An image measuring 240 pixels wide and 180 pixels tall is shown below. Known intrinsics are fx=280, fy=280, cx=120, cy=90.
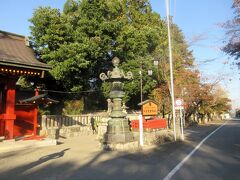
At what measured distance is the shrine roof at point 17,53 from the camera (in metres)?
14.1

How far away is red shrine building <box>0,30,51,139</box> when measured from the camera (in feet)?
47.1

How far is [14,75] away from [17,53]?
2108mm

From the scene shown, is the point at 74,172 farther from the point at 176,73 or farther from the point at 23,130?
the point at 176,73

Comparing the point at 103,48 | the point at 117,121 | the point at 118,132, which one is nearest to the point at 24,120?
the point at 117,121

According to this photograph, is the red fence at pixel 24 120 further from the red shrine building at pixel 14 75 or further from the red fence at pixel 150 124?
the red fence at pixel 150 124

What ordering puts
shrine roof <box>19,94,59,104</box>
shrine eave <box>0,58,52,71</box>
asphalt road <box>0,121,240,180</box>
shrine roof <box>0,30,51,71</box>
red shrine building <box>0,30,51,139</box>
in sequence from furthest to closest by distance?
shrine roof <box>19,94,59,104</box> → red shrine building <box>0,30,51,139</box> → shrine roof <box>0,30,51,71</box> → shrine eave <box>0,58,52,71</box> → asphalt road <box>0,121,240,180</box>

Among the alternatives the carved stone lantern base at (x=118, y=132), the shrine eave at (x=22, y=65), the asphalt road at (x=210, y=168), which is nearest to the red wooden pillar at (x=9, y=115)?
the shrine eave at (x=22, y=65)

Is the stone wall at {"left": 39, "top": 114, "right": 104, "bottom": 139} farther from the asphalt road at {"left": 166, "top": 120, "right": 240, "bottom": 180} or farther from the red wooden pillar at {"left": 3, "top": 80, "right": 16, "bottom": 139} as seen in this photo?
the asphalt road at {"left": 166, "top": 120, "right": 240, "bottom": 180}

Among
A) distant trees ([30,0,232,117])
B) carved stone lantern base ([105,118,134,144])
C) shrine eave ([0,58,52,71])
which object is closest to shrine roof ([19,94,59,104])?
shrine eave ([0,58,52,71])

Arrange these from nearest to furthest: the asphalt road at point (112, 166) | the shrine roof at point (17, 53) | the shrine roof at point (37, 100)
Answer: the asphalt road at point (112, 166)
the shrine roof at point (17, 53)
the shrine roof at point (37, 100)

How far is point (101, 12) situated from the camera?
25.6 meters

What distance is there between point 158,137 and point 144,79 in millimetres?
14263

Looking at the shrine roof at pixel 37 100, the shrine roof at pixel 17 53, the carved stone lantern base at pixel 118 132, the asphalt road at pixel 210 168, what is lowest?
the asphalt road at pixel 210 168

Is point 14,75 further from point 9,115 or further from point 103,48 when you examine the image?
point 103,48
